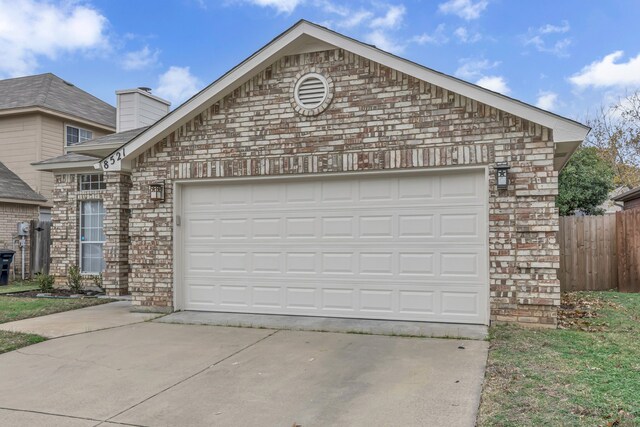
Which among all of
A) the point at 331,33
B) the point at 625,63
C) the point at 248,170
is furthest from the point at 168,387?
the point at 625,63

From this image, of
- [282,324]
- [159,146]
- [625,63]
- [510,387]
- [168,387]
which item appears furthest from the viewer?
[625,63]

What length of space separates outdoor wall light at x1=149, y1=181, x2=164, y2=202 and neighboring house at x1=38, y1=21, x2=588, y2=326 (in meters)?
0.02

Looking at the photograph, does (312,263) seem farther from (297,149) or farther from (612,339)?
(612,339)

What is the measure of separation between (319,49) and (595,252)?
25.9 ft

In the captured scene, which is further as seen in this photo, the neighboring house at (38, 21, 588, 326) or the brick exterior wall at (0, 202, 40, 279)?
the brick exterior wall at (0, 202, 40, 279)

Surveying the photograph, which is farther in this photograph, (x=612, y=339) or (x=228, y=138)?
(x=228, y=138)

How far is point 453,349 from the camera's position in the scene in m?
5.89

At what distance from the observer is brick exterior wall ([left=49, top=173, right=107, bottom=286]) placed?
1197 centimetres

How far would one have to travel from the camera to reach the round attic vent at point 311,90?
7730 mm

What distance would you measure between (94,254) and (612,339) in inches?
429

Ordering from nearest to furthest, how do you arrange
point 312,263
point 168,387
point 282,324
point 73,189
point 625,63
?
point 168,387 < point 282,324 < point 312,263 < point 73,189 < point 625,63

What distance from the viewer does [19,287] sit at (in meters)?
12.9

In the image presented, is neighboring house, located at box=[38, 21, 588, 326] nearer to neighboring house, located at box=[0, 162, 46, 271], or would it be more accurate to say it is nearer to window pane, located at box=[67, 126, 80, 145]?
neighboring house, located at box=[0, 162, 46, 271]

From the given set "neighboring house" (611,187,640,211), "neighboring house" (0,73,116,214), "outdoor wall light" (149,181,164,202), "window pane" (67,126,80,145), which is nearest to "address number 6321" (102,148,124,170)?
"outdoor wall light" (149,181,164,202)
